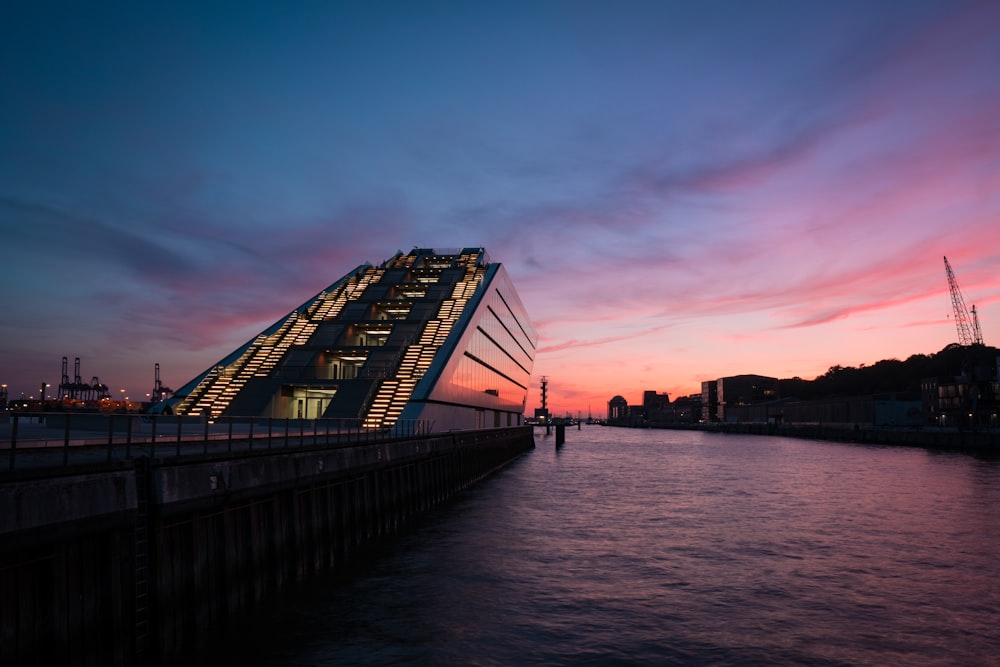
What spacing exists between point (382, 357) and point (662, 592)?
37.4 meters

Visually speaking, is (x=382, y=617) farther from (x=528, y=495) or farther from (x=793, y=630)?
(x=528, y=495)

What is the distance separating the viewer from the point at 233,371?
180 feet

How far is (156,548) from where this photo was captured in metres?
13.9

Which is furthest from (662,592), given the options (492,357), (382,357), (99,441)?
(492,357)

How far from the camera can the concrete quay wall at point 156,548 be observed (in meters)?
11.0

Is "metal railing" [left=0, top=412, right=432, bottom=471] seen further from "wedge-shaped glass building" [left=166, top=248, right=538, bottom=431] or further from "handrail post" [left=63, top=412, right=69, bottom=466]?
"wedge-shaped glass building" [left=166, top=248, right=538, bottom=431]

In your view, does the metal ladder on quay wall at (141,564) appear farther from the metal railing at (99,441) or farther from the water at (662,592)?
the water at (662,592)

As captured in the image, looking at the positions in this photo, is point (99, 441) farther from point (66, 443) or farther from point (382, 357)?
point (382, 357)

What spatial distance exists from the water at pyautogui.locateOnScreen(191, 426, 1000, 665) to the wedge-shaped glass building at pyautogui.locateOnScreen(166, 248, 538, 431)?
12565 mm

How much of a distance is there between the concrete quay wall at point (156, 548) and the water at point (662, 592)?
3.89 ft

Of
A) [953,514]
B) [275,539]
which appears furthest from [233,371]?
[953,514]

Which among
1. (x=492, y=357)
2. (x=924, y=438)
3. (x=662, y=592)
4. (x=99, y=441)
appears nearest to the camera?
(x=99, y=441)

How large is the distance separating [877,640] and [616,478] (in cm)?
4273

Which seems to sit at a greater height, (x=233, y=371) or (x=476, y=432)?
(x=233, y=371)
